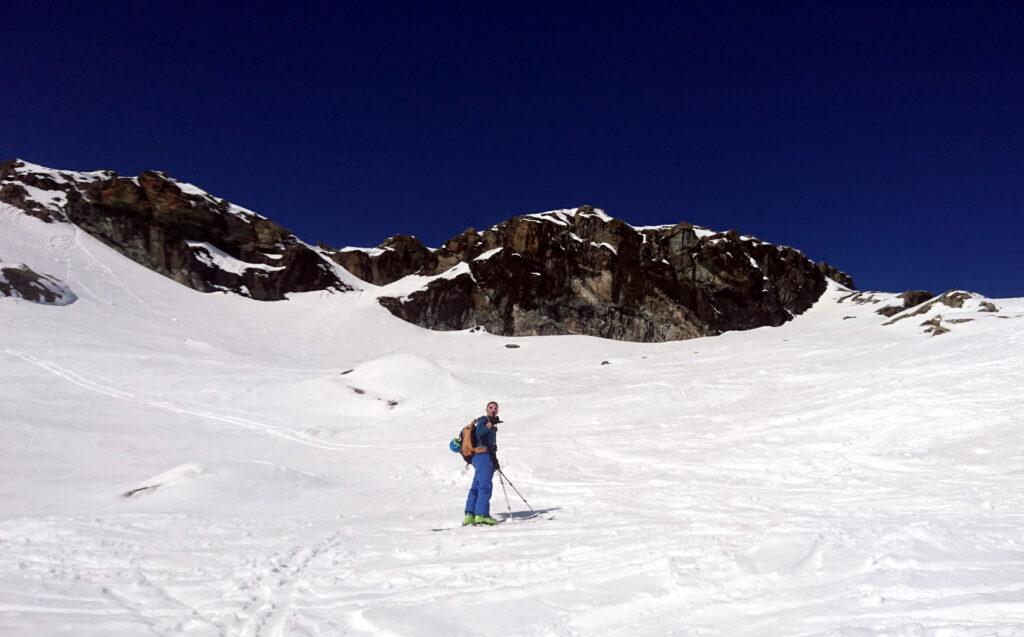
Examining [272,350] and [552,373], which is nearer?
[552,373]

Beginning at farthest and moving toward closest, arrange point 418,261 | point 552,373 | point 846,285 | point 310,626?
1. point 846,285
2. point 418,261
3. point 552,373
4. point 310,626

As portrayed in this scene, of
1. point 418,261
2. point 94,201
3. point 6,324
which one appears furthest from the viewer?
point 418,261

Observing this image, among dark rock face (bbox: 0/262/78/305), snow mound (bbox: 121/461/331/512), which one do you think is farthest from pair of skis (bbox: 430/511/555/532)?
dark rock face (bbox: 0/262/78/305)

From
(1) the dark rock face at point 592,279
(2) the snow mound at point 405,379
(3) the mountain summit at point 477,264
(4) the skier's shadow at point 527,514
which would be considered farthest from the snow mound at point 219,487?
(3) the mountain summit at point 477,264

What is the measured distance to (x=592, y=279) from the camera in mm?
69062

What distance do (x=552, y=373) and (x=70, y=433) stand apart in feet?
79.9

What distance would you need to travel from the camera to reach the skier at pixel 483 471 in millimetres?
8648

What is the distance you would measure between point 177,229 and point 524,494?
223ft

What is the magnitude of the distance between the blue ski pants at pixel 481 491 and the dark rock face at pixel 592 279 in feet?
A: 181

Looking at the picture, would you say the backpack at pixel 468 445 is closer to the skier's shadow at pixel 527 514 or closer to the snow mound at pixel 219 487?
the skier's shadow at pixel 527 514

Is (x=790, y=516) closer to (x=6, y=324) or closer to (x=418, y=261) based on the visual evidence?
(x=6, y=324)

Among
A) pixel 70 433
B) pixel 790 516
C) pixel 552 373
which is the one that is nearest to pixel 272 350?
pixel 552 373

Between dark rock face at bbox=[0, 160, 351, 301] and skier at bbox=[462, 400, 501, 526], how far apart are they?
62.2m

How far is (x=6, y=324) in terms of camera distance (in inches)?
1165
